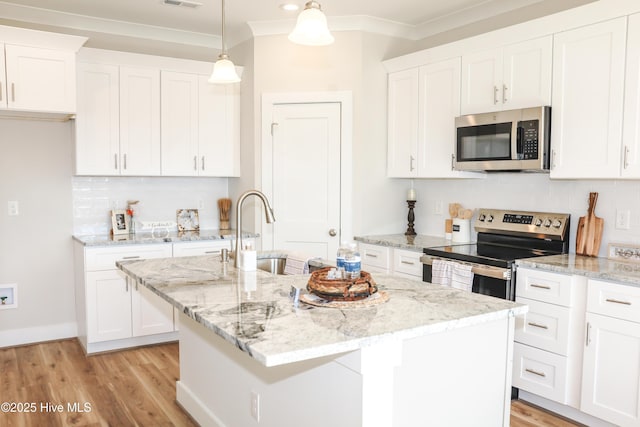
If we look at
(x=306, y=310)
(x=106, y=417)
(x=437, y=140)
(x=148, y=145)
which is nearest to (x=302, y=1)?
(x=437, y=140)

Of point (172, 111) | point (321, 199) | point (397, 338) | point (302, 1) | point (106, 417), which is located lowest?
point (106, 417)

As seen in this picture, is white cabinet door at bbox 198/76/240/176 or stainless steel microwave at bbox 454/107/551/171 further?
white cabinet door at bbox 198/76/240/176

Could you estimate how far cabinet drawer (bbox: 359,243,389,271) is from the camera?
4020 mm

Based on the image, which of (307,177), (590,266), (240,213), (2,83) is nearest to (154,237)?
(307,177)

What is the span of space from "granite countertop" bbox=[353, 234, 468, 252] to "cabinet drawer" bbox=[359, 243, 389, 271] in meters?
0.04

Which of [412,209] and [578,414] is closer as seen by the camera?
[578,414]

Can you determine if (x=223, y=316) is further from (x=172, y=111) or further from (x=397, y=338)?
(x=172, y=111)

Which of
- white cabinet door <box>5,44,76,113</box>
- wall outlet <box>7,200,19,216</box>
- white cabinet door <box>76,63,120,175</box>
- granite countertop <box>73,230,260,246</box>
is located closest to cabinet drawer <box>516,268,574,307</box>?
granite countertop <box>73,230,260,246</box>

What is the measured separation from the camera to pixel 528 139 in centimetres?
322

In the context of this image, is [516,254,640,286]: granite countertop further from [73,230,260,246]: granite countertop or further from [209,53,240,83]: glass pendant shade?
[73,230,260,246]: granite countertop

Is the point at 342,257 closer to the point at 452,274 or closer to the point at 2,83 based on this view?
the point at 452,274

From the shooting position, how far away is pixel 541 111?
314 centimetres

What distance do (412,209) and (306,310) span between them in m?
2.86

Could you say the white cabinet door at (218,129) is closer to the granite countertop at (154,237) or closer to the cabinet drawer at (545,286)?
the granite countertop at (154,237)
